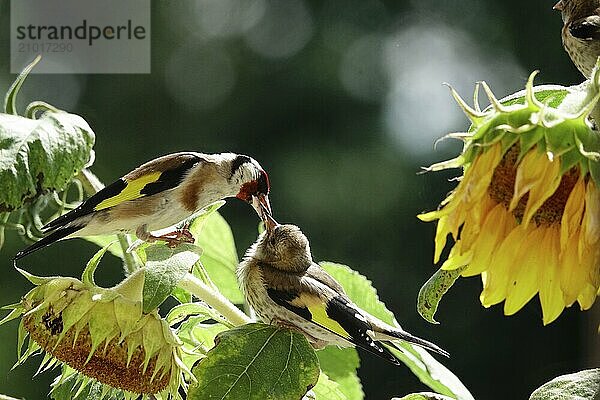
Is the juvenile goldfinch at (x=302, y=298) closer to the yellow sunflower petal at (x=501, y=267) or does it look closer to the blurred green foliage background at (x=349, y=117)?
the yellow sunflower petal at (x=501, y=267)

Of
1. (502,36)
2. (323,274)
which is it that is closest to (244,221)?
(502,36)

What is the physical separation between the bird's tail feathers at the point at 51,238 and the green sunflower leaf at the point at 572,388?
0.53 feet

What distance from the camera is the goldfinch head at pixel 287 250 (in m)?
0.34

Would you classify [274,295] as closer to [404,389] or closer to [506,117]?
[506,117]

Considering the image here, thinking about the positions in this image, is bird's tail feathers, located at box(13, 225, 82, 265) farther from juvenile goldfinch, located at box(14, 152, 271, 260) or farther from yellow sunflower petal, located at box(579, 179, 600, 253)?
yellow sunflower petal, located at box(579, 179, 600, 253)

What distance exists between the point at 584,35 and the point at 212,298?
147mm

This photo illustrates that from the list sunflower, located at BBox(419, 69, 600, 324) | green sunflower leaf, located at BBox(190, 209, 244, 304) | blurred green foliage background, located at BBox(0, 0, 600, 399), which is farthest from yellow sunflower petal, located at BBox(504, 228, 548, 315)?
blurred green foliage background, located at BBox(0, 0, 600, 399)

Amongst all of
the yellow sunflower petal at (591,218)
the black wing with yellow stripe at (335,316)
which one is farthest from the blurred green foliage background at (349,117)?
the yellow sunflower petal at (591,218)

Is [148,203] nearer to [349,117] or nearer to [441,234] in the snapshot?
[441,234]

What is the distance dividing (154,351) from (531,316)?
2120 mm

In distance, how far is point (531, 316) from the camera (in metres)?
2.30

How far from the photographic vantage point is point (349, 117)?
2428 mm

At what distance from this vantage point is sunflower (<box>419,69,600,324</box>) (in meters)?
0.21

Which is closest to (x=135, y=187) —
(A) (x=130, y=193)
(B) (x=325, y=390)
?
(A) (x=130, y=193)
